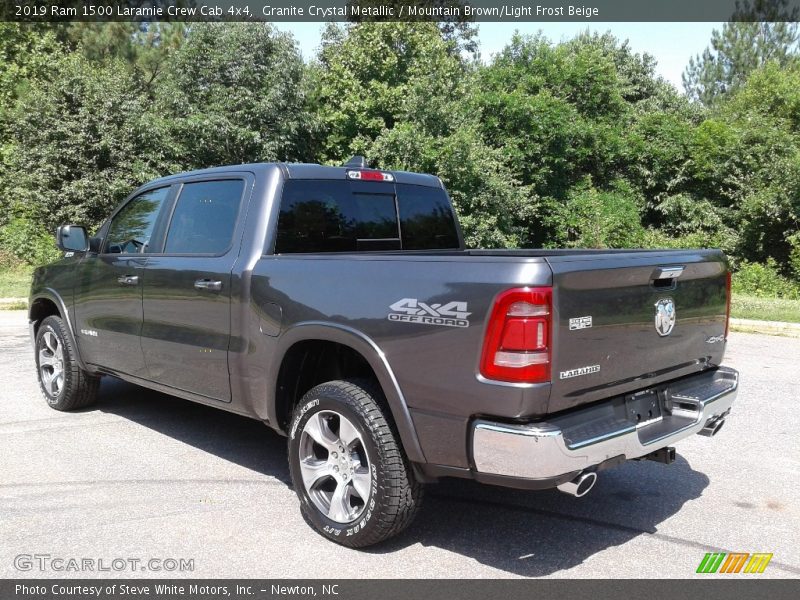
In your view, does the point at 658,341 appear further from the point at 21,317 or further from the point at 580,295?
the point at 21,317

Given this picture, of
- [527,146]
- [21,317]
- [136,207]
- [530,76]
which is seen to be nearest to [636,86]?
[530,76]

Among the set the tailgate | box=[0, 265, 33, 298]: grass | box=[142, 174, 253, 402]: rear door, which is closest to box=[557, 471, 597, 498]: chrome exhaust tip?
the tailgate

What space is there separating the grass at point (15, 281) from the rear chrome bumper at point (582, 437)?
1284 centimetres

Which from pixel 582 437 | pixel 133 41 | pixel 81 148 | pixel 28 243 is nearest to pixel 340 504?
pixel 582 437

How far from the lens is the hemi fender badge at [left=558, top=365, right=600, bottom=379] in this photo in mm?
3077

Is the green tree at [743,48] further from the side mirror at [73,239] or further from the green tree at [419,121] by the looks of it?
the side mirror at [73,239]

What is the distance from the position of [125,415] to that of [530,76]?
27.0m

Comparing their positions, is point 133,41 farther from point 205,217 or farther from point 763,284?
point 205,217

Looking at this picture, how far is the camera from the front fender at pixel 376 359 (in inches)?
131

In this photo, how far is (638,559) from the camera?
349 cm

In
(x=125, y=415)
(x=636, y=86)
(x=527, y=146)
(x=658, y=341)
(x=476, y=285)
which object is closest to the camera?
(x=476, y=285)

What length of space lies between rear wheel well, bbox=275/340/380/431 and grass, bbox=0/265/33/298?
11373 millimetres

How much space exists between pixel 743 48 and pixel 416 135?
37.2 metres

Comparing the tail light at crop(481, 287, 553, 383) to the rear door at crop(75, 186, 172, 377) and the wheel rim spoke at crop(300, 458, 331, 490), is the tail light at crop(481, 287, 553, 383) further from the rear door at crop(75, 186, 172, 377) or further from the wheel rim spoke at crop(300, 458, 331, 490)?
the rear door at crop(75, 186, 172, 377)
